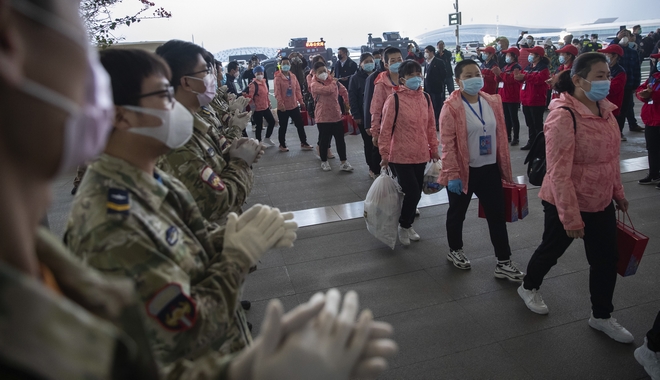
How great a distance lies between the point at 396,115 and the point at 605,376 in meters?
2.83

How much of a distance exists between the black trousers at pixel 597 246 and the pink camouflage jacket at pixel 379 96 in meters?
2.93

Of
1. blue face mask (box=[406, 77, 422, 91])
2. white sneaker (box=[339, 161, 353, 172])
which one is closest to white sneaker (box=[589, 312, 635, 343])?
blue face mask (box=[406, 77, 422, 91])

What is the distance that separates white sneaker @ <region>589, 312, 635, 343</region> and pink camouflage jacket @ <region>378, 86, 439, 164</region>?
215cm

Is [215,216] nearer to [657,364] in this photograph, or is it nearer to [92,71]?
[92,71]

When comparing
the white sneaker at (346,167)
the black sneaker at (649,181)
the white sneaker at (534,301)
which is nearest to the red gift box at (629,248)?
the white sneaker at (534,301)

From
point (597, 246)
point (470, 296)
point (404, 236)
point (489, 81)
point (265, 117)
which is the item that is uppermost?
point (489, 81)

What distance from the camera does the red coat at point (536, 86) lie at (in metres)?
8.20

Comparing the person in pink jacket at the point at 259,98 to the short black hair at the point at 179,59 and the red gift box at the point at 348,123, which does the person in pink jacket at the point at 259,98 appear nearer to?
the red gift box at the point at 348,123

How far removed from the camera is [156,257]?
1312 millimetres

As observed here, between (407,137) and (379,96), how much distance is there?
1275mm

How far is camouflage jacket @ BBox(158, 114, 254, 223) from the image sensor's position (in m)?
2.44

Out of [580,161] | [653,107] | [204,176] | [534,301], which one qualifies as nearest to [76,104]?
[204,176]

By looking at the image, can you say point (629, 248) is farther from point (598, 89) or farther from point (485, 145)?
point (485, 145)

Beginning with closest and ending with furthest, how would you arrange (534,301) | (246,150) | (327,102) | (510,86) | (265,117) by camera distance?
(246,150) < (534,301) < (327,102) < (510,86) < (265,117)
